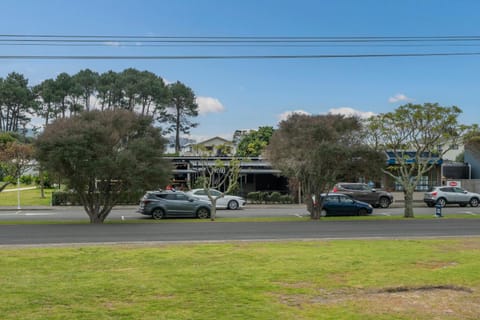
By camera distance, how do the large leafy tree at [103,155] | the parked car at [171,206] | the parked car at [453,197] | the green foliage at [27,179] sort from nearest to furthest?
the large leafy tree at [103,155] < the parked car at [171,206] < the parked car at [453,197] < the green foliage at [27,179]

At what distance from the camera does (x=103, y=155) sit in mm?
22000

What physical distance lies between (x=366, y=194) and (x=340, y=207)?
24.3ft

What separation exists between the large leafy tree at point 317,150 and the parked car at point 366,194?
8.46 meters

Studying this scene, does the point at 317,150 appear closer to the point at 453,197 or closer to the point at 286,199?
the point at 286,199

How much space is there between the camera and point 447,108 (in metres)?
24.7

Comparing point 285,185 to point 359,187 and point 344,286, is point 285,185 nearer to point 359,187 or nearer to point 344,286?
point 359,187

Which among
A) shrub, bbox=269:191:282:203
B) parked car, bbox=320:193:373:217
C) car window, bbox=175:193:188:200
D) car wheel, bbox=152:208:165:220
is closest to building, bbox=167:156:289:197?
shrub, bbox=269:191:282:203

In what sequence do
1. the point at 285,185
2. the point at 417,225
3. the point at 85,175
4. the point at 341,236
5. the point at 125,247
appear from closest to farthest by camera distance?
the point at 125,247 < the point at 341,236 < the point at 417,225 < the point at 85,175 < the point at 285,185

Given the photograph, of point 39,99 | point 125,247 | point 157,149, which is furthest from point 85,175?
point 39,99

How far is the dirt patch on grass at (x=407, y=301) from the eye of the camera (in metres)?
6.39

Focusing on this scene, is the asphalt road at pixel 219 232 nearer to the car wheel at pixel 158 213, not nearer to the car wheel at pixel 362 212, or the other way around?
the car wheel at pixel 158 213

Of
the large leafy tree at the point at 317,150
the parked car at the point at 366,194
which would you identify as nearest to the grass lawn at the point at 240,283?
the large leafy tree at the point at 317,150

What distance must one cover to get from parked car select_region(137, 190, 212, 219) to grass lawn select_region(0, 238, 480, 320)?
1307 centimetres

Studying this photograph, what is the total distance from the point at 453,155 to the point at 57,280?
8179 centimetres
